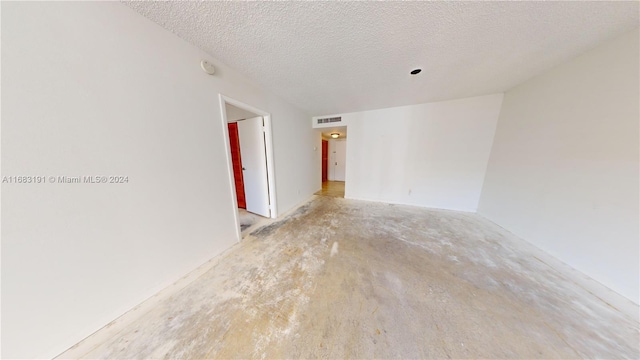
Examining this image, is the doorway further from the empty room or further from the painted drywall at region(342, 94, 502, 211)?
the empty room

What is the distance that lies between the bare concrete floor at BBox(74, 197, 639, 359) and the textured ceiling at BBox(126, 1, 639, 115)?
2.33 metres

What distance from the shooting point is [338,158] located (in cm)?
634

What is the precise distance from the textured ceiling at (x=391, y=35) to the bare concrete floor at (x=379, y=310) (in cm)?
233

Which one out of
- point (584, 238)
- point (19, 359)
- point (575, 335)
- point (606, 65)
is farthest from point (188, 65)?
point (584, 238)

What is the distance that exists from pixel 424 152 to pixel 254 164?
11.7ft

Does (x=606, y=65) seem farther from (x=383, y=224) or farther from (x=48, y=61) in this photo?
(x=48, y=61)

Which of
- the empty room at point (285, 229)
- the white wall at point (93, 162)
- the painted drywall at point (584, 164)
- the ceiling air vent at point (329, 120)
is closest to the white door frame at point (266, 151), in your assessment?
the empty room at point (285, 229)

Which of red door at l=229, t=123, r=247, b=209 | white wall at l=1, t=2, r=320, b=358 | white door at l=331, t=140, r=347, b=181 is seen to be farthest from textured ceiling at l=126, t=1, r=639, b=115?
white door at l=331, t=140, r=347, b=181

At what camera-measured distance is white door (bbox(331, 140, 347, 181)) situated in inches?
245

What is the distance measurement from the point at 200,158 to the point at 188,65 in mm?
910

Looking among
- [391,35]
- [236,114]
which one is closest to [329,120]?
[236,114]

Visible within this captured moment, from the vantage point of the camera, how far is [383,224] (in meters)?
2.84

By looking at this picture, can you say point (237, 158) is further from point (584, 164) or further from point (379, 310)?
point (584, 164)

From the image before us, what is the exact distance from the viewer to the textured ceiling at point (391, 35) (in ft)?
4.10
